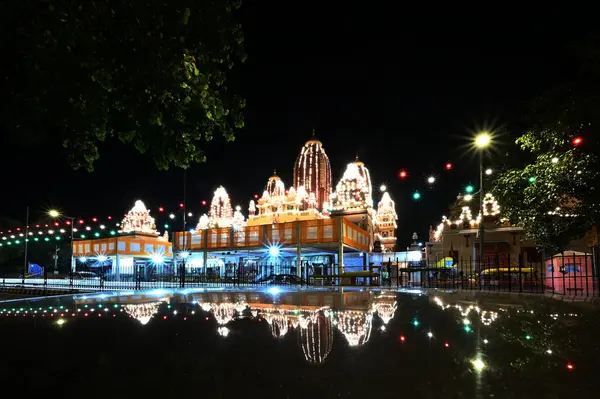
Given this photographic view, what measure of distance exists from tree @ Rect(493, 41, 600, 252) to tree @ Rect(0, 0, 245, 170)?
11.8 metres

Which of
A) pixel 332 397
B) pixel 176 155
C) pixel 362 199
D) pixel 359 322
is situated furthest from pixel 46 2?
pixel 362 199

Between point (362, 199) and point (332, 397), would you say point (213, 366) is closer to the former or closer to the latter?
point (332, 397)

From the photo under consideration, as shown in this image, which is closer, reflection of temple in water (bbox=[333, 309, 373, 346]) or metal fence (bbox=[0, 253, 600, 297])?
reflection of temple in water (bbox=[333, 309, 373, 346])

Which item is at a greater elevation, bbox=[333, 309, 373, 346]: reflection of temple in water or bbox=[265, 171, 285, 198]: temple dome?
bbox=[265, 171, 285, 198]: temple dome

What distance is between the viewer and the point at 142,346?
4.74 m

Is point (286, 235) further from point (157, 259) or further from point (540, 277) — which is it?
point (157, 259)

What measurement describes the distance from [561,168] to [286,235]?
2536 centimetres

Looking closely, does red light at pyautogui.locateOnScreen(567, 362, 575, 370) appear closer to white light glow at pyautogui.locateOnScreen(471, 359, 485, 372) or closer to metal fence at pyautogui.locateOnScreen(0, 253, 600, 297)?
white light glow at pyautogui.locateOnScreen(471, 359, 485, 372)

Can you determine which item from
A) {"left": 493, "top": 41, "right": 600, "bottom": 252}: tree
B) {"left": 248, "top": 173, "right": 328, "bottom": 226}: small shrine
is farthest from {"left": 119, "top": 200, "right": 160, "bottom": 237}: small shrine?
{"left": 493, "top": 41, "right": 600, "bottom": 252}: tree

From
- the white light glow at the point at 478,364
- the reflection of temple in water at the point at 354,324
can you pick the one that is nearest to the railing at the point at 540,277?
the reflection of temple in water at the point at 354,324

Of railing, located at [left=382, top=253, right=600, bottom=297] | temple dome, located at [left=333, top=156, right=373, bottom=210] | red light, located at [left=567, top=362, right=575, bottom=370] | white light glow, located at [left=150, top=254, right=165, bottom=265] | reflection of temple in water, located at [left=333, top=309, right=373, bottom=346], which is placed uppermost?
temple dome, located at [left=333, top=156, right=373, bottom=210]

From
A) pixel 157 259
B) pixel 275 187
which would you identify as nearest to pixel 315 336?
pixel 157 259

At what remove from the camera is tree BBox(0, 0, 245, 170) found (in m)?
3.99

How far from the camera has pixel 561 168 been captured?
46.3 ft
